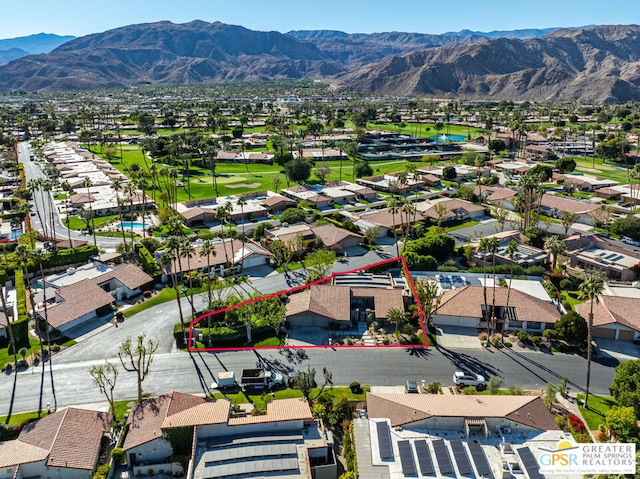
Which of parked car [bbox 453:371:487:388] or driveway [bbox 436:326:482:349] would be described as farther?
driveway [bbox 436:326:482:349]

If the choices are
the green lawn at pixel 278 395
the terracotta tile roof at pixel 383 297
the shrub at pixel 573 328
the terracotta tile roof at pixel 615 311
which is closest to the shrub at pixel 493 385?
the green lawn at pixel 278 395

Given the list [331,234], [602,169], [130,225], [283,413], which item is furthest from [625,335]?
[602,169]

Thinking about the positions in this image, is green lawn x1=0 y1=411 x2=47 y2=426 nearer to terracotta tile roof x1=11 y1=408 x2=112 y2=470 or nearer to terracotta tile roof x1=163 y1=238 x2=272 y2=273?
terracotta tile roof x1=11 y1=408 x2=112 y2=470

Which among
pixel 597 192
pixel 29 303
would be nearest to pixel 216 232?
pixel 29 303

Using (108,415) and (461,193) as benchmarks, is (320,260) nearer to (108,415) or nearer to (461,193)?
(108,415)

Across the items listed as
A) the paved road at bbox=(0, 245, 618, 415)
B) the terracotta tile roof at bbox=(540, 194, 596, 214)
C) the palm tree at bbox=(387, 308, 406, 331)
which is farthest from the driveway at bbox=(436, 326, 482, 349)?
the terracotta tile roof at bbox=(540, 194, 596, 214)

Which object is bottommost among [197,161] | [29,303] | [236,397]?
[236,397]

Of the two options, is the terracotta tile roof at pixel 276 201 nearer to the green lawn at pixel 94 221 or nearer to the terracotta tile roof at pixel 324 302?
the green lawn at pixel 94 221
